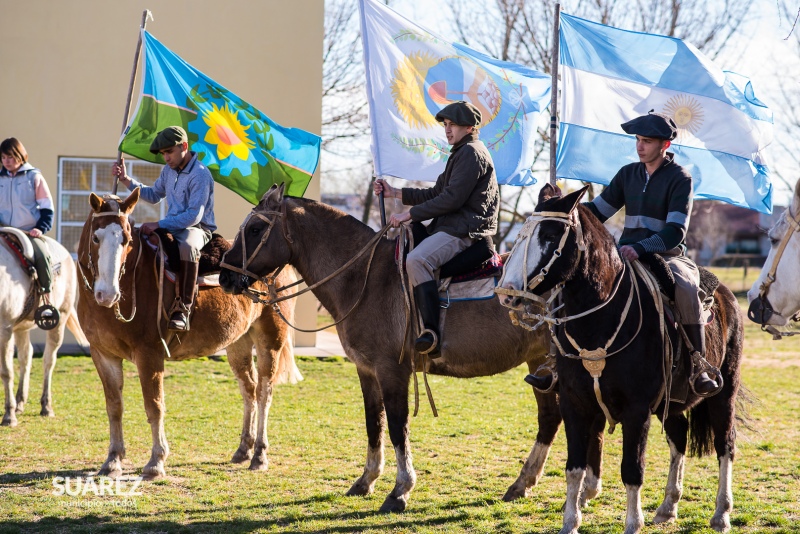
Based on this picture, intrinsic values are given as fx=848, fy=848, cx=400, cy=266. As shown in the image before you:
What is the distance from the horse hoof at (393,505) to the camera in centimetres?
587

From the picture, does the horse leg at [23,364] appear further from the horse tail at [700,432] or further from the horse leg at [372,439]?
the horse tail at [700,432]

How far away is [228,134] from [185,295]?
1.77m

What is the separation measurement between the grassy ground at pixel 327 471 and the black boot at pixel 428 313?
3.81 feet

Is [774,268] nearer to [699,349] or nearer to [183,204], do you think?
[699,349]

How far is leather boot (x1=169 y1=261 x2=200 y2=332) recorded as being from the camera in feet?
22.4

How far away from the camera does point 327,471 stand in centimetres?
718

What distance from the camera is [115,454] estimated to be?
6789 millimetres

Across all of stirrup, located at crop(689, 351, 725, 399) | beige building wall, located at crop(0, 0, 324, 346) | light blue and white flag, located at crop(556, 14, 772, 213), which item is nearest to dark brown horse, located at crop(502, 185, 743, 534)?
stirrup, located at crop(689, 351, 725, 399)

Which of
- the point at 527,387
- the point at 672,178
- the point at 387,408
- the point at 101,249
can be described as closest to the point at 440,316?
the point at 387,408

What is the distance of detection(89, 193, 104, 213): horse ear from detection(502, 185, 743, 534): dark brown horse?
3.32m

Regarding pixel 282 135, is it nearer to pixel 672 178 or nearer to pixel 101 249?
pixel 101 249

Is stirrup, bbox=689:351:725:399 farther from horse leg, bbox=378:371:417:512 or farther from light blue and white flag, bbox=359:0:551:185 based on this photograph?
light blue and white flag, bbox=359:0:551:185

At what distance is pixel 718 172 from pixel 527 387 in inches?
221

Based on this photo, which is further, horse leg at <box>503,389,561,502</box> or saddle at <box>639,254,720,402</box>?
horse leg at <box>503,389,561,502</box>
